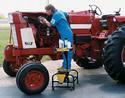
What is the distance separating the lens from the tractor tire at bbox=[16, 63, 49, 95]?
25.2 ft

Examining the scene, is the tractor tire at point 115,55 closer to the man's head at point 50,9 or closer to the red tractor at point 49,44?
the red tractor at point 49,44

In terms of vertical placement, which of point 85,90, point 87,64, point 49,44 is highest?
point 49,44

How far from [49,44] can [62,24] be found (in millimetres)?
759

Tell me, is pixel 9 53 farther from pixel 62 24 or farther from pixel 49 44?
pixel 62 24

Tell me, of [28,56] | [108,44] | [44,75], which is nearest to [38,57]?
[28,56]

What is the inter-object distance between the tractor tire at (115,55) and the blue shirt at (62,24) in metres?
0.83

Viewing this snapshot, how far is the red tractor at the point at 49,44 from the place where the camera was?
7.86 m

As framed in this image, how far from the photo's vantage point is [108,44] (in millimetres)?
8289

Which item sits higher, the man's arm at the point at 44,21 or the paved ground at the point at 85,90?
the man's arm at the point at 44,21

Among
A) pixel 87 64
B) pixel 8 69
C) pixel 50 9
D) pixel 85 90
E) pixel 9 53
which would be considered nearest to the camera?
pixel 85 90

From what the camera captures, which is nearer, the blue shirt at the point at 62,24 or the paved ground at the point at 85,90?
the paved ground at the point at 85,90

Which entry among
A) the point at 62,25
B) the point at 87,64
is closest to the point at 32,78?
the point at 62,25

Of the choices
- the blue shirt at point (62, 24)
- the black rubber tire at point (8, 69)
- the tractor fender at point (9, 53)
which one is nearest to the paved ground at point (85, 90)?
the black rubber tire at point (8, 69)

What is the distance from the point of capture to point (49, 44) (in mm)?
8812
